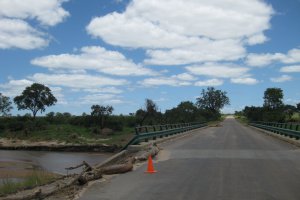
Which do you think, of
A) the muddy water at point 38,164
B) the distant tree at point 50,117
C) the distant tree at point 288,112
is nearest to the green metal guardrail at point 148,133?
the muddy water at point 38,164

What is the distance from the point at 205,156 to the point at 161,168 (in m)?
4.05

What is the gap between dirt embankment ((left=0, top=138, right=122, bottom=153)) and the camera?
65.2 meters

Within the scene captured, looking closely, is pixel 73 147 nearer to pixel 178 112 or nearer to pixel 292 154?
pixel 178 112

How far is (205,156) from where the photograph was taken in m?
18.9

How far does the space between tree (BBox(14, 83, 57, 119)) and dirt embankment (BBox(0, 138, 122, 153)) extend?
2270cm

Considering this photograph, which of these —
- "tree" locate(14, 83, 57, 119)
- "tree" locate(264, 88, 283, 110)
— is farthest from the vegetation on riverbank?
"tree" locate(264, 88, 283, 110)

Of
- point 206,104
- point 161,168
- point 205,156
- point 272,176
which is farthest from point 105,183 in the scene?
point 206,104

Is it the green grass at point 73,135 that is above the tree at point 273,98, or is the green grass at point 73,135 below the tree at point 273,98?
below

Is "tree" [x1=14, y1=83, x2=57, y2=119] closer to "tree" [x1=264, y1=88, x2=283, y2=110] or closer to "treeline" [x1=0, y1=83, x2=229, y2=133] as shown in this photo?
"treeline" [x1=0, y1=83, x2=229, y2=133]

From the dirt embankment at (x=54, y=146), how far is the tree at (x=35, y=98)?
22.7 metres

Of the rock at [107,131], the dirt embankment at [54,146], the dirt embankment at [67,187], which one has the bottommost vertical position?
the dirt embankment at [54,146]

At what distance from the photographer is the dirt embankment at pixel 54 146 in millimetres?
65206

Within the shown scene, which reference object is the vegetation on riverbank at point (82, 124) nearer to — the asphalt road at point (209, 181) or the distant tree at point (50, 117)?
the distant tree at point (50, 117)

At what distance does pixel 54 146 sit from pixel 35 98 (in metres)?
35.2
